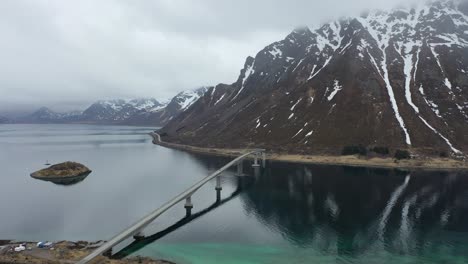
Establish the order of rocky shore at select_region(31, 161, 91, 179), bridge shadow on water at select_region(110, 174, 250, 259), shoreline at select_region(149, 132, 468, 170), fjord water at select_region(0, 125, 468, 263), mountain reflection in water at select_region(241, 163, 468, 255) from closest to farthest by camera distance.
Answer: bridge shadow on water at select_region(110, 174, 250, 259) → fjord water at select_region(0, 125, 468, 263) → mountain reflection in water at select_region(241, 163, 468, 255) → rocky shore at select_region(31, 161, 91, 179) → shoreline at select_region(149, 132, 468, 170)

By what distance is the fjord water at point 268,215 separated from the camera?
2709 inches

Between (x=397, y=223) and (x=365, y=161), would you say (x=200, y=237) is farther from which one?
(x=365, y=161)

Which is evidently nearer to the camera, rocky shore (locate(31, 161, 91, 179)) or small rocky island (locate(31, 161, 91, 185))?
small rocky island (locate(31, 161, 91, 185))

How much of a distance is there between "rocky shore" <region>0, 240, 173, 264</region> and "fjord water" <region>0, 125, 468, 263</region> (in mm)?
4827

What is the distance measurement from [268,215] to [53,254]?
162 feet

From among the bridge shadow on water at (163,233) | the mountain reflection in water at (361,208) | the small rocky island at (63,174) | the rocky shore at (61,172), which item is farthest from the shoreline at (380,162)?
the rocky shore at (61,172)

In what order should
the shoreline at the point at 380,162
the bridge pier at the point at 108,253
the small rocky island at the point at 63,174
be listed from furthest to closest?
the shoreline at the point at 380,162
the small rocky island at the point at 63,174
the bridge pier at the point at 108,253

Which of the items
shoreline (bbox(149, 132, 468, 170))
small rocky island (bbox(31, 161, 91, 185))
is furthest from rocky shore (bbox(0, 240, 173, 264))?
shoreline (bbox(149, 132, 468, 170))

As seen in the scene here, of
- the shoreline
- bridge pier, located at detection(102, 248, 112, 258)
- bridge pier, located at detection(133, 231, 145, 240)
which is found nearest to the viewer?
bridge pier, located at detection(102, 248, 112, 258)

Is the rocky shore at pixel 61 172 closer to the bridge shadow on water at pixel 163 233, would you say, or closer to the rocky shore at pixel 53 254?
the bridge shadow on water at pixel 163 233

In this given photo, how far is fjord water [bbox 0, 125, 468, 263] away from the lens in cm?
6881

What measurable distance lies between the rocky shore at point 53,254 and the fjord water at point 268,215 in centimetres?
483

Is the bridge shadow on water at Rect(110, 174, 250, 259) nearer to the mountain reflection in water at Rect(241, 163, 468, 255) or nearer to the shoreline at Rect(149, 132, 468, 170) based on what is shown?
the mountain reflection in water at Rect(241, 163, 468, 255)

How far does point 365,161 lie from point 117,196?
376 feet
